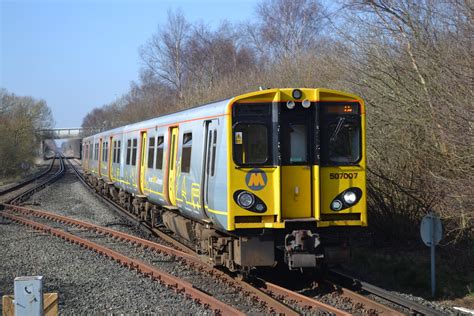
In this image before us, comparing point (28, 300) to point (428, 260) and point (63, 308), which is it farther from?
point (428, 260)

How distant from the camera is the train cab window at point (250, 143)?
845 centimetres

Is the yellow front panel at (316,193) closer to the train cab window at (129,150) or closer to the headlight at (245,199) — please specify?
the headlight at (245,199)

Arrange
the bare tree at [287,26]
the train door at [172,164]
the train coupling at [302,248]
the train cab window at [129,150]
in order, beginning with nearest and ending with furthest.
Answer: the train coupling at [302,248]
the train door at [172,164]
the train cab window at [129,150]
the bare tree at [287,26]

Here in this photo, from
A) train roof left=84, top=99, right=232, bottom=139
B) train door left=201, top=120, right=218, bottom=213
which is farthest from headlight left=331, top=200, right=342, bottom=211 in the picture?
train roof left=84, top=99, right=232, bottom=139

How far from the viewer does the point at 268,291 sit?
8758 millimetres

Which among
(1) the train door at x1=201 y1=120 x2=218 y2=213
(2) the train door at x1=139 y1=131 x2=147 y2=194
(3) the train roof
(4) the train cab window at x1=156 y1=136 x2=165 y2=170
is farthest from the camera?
(2) the train door at x1=139 y1=131 x2=147 y2=194

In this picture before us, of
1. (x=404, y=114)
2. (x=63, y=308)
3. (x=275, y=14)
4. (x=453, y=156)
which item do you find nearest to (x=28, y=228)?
(x=63, y=308)

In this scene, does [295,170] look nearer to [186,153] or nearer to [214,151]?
[214,151]

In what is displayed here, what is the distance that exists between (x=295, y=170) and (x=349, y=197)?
851 mm

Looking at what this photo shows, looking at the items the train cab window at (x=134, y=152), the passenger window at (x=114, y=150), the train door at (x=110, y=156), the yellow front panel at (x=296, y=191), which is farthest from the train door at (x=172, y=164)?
the train door at (x=110, y=156)

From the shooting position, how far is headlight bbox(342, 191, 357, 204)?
8.64 m

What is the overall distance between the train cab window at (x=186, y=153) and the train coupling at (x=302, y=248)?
2814 millimetres

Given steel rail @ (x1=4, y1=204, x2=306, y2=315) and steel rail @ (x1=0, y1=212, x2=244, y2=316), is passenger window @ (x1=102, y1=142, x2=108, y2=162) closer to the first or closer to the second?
steel rail @ (x1=4, y1=204, x2=306, y2=315)

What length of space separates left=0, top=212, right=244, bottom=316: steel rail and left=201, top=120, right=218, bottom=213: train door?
122cm
